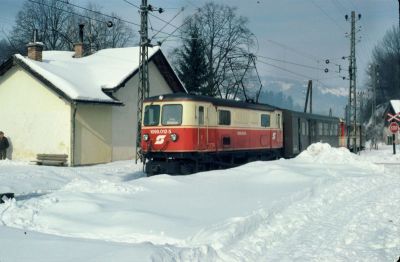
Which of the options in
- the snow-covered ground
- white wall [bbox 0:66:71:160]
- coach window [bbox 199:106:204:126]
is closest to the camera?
the snow-covered ground

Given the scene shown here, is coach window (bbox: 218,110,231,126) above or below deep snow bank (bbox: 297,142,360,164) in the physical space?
above

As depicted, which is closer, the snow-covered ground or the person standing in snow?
the snow-covered ground

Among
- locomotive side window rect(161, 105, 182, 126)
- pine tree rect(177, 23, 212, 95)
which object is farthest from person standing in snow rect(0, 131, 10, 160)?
pine tree rect(177, 23, 212, 95)

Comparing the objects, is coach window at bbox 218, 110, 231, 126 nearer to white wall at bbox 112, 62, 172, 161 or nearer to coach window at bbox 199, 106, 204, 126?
coach window at bbox 199, 106, 204, 126

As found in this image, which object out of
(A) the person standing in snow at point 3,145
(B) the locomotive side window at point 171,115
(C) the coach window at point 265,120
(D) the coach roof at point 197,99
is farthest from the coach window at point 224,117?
(A) the person standing in snow at point 3,145

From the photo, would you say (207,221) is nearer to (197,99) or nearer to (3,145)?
(197,99)

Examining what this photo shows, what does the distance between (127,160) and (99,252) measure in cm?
2190

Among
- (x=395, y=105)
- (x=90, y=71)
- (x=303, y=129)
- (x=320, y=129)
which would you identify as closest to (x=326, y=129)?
(x=320, y=129)

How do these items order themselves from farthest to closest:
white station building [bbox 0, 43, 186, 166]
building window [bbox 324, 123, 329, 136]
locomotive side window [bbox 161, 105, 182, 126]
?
building window [bbox 324, 123, 329, 136], white station building [bbox 0, 43, 186, 166], locomotive side window [bbox 161, 105, 182, 126]

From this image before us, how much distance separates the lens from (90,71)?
2964 centimetres

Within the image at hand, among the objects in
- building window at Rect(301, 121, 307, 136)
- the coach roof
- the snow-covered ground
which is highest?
the coach roof

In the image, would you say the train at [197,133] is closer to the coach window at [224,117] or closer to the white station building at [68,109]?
the coach window at [224,117]

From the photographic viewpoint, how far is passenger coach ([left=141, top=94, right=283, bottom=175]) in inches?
746

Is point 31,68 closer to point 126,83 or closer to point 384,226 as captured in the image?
point 126,83
